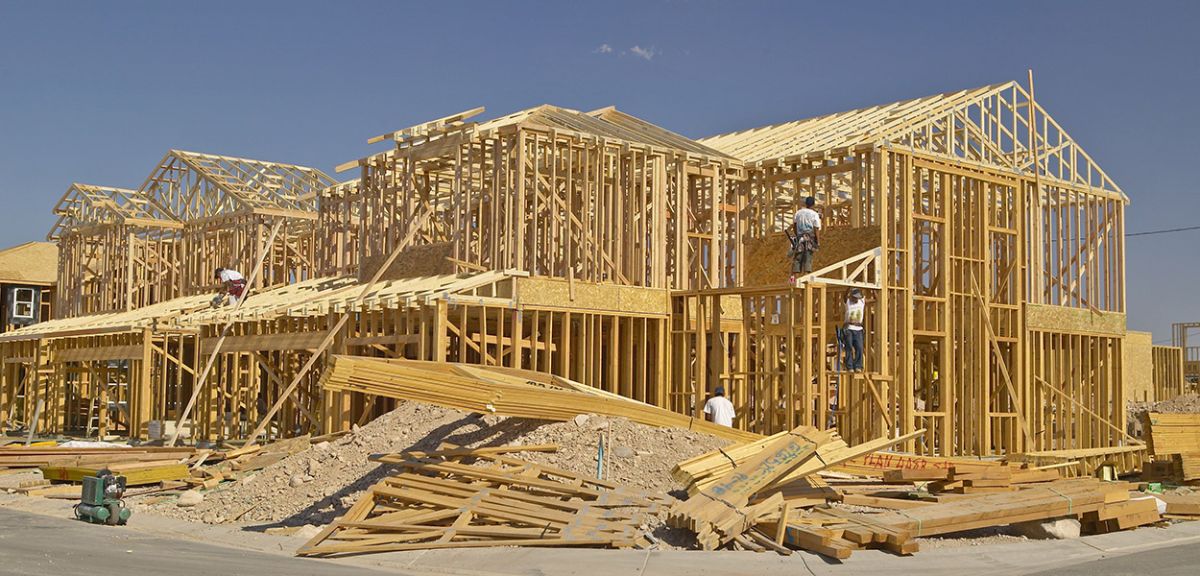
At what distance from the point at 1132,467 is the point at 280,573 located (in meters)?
18.3

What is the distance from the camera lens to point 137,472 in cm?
1888

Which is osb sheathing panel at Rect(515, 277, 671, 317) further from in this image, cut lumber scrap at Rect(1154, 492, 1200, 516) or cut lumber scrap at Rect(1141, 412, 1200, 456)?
cut lumber scrap at Rect(1154, 492, 1200, 516)

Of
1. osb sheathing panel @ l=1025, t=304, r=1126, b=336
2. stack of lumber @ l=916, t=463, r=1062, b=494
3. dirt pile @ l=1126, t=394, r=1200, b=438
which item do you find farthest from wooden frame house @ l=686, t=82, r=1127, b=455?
dirt pile @ l=1126, t=394, r=1200, b=438

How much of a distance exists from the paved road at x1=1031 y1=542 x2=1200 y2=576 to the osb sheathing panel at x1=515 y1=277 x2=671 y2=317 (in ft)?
33.0

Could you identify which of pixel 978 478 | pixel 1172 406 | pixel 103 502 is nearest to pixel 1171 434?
pixel 978 478

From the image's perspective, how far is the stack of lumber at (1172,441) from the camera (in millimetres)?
21422

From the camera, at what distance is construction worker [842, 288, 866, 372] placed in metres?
20.5

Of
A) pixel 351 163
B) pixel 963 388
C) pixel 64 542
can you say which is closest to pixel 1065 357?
pixel 963 388

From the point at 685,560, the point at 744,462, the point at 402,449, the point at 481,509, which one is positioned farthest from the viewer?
the point at 402,449

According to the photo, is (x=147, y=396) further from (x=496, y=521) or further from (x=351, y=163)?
(x=496, y=521)

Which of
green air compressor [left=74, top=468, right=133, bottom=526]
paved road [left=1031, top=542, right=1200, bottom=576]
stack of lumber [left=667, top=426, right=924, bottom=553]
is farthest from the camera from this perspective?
green air compressor [left=74, top=468, right=133, bottom=526]

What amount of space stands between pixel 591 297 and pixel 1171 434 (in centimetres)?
1037

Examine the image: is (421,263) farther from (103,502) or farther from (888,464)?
(888,464)

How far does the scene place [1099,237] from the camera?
26.5 m
